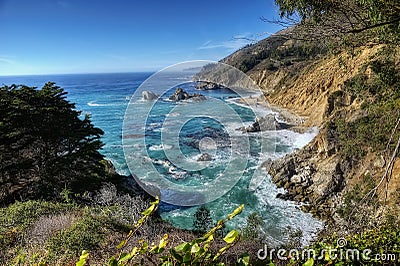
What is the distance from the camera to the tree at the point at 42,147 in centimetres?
1064

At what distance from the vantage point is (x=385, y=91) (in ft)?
36.0

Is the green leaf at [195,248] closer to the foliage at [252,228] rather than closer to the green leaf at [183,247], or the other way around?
the green leaf at [183,247]

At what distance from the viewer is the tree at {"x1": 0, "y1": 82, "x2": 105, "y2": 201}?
10641 mm

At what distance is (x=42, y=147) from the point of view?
39.1 feet

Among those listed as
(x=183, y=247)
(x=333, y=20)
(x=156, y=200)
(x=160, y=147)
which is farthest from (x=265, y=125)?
(x=183, y=247)

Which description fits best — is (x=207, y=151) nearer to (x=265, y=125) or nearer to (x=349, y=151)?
(x=265, y=125)

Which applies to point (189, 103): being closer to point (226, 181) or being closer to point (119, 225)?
point (226, 181)

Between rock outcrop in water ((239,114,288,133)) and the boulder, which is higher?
rock outcrop in water ((239,114,288,133))

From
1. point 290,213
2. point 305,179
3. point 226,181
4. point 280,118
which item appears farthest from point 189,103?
point 290,213

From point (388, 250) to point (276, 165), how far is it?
47.7 ft

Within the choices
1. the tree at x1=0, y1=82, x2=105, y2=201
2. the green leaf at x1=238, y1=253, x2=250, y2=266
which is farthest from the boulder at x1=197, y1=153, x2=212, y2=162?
the green leaf at x1=238, y1=253, x2=250, y2=266

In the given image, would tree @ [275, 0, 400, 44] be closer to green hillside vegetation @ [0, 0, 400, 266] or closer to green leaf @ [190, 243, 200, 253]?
green hillside vegetation @ [0, 0, 400, 266]

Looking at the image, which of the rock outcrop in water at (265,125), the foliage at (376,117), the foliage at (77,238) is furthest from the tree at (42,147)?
the rock outcrop in water at (265,125)

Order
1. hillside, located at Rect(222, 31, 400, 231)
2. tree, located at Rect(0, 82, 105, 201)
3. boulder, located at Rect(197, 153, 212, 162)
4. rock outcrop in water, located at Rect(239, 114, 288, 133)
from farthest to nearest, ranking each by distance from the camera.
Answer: rock outcrop in water, located at Rect(239, 114, 288, 133) < boulder, located at Rect(197, 153, 212, 162) < tree, located at Rect(0, 82, 105, 201) < hillside, located at Rect(222, 31, 400, 231)
